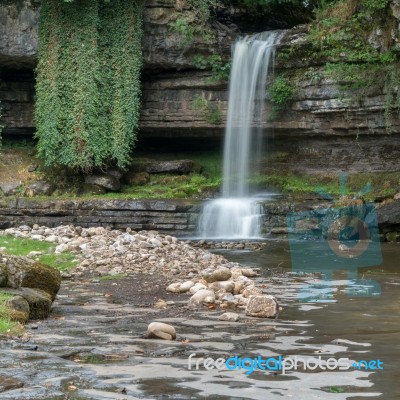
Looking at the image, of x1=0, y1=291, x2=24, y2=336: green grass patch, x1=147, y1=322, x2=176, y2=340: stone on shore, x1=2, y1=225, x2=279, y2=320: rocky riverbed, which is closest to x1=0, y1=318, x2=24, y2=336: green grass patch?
x1=0, y1=291, x2=24, y2=336: green grass patch

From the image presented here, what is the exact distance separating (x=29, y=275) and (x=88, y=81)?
16020 millimetres

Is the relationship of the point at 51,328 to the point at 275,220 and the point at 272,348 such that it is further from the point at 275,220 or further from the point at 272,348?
the point at 275,220

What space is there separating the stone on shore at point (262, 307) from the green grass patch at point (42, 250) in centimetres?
536

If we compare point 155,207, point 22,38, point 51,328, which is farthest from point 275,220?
point 51,328


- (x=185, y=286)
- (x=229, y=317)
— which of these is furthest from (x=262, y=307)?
(x=185, y=286)

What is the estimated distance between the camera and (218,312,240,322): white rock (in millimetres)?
9587

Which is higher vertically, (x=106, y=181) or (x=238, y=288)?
(x=106, y=181)

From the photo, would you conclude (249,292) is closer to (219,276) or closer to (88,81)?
(219,276)

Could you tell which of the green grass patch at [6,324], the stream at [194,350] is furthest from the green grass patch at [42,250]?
the green grass patch at [6,324]

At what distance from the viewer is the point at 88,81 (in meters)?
25.6

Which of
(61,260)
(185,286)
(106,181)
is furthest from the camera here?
(106,181)

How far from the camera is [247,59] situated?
25.6 m

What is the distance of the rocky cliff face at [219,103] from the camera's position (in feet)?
81.4

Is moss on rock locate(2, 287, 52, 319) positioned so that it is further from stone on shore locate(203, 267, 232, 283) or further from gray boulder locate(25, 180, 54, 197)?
gray boulder locate(25, 180, 54, 197)
